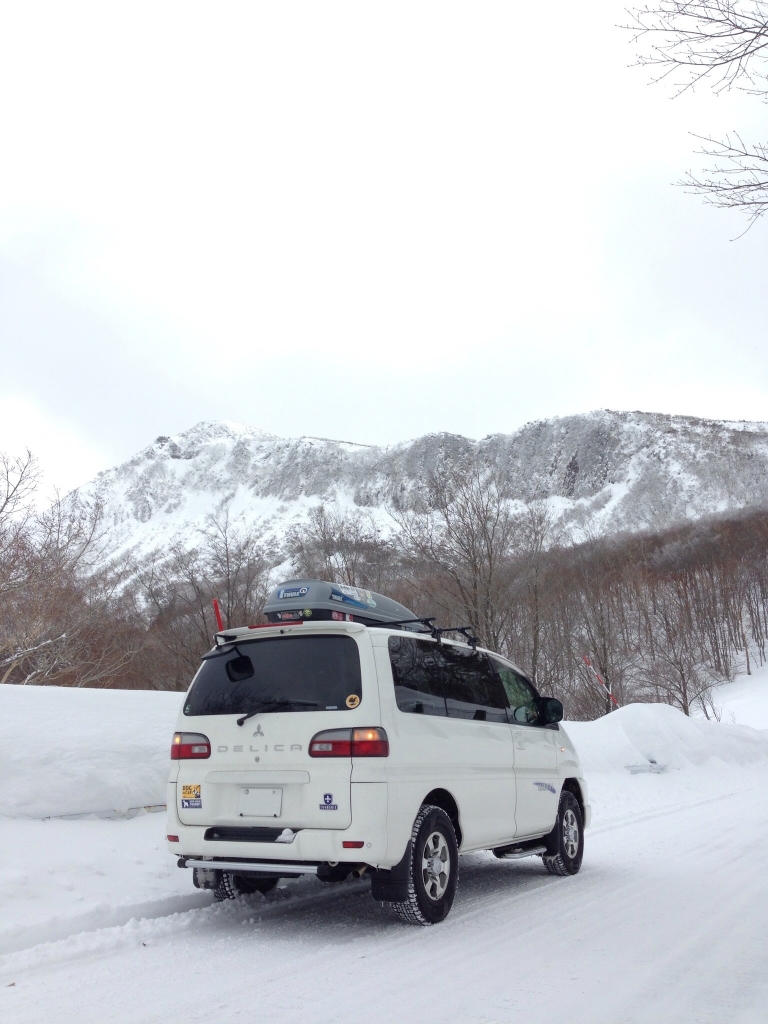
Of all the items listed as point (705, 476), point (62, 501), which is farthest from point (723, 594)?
point (705, 476)

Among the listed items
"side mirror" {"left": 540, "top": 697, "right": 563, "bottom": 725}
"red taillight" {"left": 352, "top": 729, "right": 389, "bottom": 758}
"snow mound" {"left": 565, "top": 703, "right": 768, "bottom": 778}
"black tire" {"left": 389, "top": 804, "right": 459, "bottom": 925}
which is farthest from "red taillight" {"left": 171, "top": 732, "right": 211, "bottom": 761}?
"snow mound" {"left": 565, "top": 703, "right": 768, "bottom": 778}

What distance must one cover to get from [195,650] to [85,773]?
2650 centimetres

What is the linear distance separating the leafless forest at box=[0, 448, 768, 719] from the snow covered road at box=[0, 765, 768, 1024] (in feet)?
44.0

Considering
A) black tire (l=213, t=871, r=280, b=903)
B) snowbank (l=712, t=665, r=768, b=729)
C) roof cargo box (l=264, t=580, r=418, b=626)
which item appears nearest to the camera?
black tire (l=213, t=871, r=280, b=903)

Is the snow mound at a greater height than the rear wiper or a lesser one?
lesser

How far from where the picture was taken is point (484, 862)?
875cm

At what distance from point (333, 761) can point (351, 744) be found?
16cm

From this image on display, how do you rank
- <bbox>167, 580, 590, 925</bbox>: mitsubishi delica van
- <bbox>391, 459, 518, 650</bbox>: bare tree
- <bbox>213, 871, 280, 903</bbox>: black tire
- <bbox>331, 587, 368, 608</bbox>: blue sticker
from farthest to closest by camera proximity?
<bbox>391, 459, 518, 650</bbox>: bare tree → <bbox>331, 587, 368, 608</bbox>: blue sticker → <bbox>213, 871, 280, 903</bbox>: black tire → <bbox>167, 580, 590, 925</bbox>: mitsubishi delica van

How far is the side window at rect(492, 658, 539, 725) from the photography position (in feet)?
24.2

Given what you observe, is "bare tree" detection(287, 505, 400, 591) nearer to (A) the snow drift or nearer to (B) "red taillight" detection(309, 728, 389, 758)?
(A) the snow drift

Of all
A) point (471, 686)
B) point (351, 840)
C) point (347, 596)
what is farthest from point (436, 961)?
point (347, 596)

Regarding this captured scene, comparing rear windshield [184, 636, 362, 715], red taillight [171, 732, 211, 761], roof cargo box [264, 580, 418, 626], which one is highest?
roof cargo box [264, 580, 418, 626]

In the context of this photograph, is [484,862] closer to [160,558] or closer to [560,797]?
[560,797]

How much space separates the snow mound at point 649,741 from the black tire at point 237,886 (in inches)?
352
